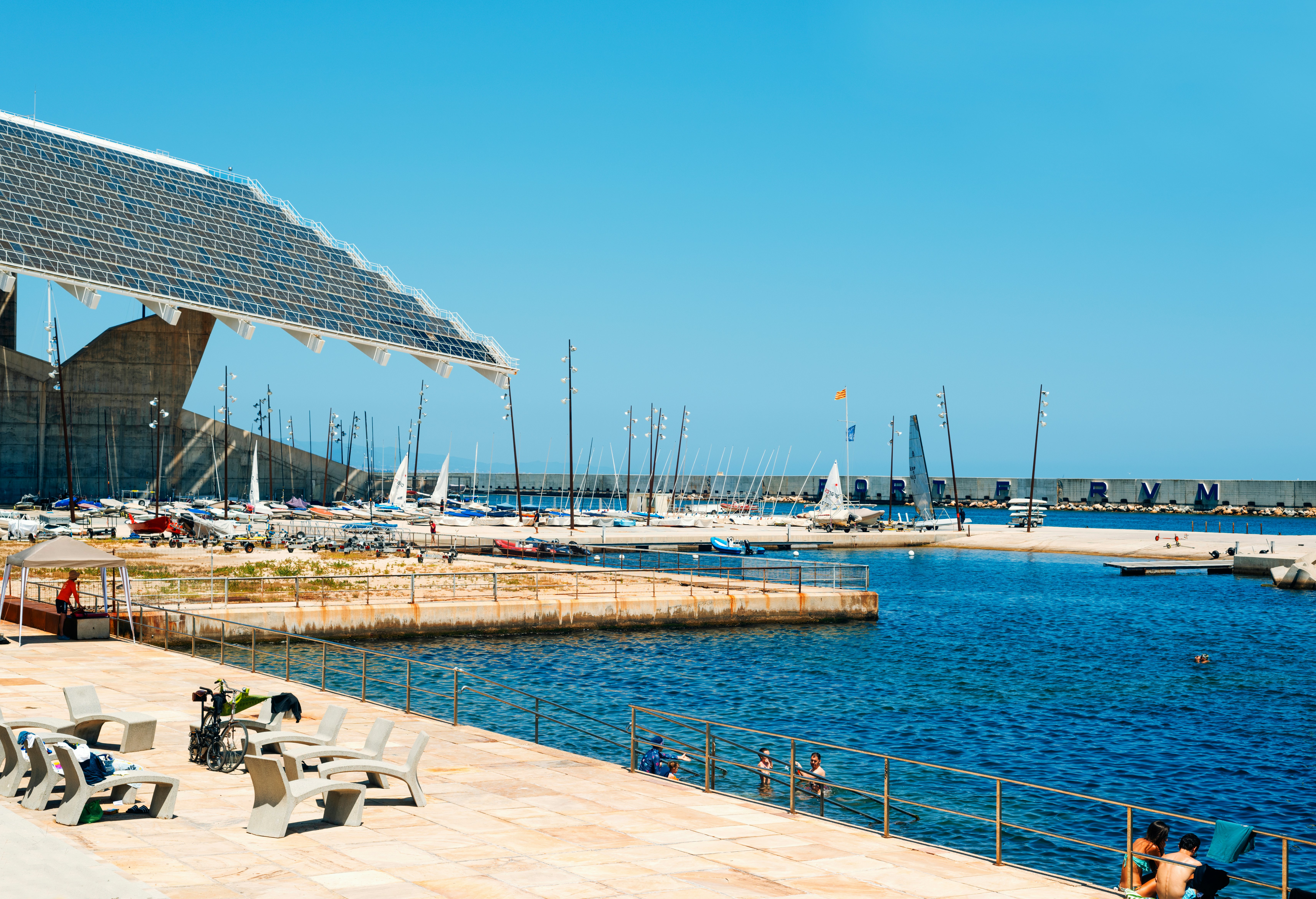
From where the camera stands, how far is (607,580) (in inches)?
1775

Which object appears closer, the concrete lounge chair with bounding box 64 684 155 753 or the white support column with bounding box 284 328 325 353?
the concrete lounge chair with bounding box 64 684 155 753

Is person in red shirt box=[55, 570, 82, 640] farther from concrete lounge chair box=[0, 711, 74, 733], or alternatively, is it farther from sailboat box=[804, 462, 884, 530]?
sailboat box=[804, 462, 884, 530]

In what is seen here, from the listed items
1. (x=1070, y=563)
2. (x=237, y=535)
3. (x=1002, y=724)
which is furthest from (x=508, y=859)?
(x=1070, y=563)

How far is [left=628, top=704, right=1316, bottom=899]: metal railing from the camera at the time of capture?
34.5 ft

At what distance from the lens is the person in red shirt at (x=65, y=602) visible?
25.2m

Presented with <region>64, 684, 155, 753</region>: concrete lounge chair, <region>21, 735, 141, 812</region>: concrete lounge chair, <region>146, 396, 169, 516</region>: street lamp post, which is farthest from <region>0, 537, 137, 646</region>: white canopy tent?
<region>146, 396, 169, 516</region>: street lamp post

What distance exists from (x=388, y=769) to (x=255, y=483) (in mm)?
91597

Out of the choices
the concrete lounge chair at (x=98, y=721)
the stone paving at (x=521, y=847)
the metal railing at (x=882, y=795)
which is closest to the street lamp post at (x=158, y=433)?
the metal railing at (x=882, y=795)

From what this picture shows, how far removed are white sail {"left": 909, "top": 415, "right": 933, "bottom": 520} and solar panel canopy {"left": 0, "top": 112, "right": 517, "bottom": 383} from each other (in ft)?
145

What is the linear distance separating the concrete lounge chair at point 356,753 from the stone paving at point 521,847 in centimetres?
39

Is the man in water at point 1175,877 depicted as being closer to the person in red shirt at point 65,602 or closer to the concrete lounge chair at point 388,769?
the concrete lounge chair at point 388,769

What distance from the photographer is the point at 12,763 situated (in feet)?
40.5

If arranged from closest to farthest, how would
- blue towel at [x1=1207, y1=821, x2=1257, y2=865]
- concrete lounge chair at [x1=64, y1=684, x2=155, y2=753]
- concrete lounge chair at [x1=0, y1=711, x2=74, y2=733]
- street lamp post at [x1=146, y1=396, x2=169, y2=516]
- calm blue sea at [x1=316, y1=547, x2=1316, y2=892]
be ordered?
blue towel at [x1=1207, y1=821, x2=1257, y2=865]
concrete lounge chair at [x1=0, y1=711, x2=74, y2=733]
concrete lounge chair at [x1=64, y1=684, x2=155, y2=753]
calm blue sea at [x1=316, y1=547, x2=1316, y2=892]
street lamp post at [x1=146, y1=396, x2=169, y2=516]

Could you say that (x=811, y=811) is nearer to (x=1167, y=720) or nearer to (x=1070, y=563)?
(x=1167, y=720)
